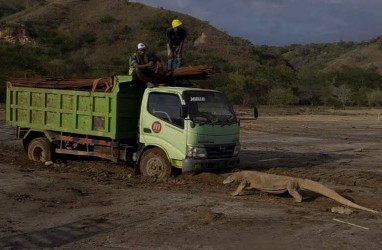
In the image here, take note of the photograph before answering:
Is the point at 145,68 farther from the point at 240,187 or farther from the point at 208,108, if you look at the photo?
the point at 240,187

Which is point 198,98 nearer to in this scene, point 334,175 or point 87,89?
point 87,89

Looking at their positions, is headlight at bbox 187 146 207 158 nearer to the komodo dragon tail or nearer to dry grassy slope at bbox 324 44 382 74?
the komodo dragon tail

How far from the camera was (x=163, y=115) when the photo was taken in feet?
42.3

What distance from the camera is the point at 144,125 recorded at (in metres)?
13.2

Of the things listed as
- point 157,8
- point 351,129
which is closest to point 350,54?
point 157,8

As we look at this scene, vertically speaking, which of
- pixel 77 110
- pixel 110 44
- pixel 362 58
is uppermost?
pixel 362 58

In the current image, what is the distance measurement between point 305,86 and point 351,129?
35298mm

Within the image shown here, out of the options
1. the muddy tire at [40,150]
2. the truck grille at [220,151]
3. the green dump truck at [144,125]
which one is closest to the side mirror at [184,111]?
the green dump truck at [144,125]

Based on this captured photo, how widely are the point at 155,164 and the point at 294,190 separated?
10.8 feet

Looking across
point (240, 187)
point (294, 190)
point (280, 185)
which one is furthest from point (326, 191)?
point (240, 187)

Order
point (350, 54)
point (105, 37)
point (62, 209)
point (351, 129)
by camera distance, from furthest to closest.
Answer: point (350, 54)
point (105, 37)
point (351, 129)
point (62, 209)

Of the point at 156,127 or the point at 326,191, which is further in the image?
the point at 156,127

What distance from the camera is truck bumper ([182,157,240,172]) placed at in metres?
12.4

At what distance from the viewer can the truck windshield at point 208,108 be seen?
12641 millimetres
